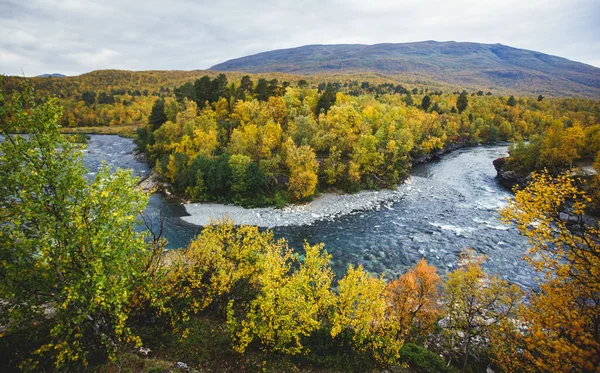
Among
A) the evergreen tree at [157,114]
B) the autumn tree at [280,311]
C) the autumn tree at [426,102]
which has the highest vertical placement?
the autumn tree at [426,102]

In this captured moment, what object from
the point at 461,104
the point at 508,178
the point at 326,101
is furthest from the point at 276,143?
the point at 461,104

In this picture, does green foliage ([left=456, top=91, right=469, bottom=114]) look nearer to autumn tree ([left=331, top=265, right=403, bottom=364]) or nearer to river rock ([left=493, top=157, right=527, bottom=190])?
river rock ([left=493, top=157, right=527, bottom=190])

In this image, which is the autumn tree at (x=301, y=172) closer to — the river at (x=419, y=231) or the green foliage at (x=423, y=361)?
the river at (x=419, y=231)

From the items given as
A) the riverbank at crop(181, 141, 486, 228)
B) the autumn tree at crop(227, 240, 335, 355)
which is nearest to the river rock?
the riverbank at crop(181, 141, 486, 228)

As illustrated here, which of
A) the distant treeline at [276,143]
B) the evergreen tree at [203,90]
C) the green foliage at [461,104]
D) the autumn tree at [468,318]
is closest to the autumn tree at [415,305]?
the autumn tree at [468,318]

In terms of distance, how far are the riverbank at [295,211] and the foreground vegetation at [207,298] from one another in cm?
2119

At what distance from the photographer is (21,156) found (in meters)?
9.35

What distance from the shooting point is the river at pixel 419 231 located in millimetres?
32500

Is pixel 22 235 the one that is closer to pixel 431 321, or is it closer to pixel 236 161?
pixel 431 321

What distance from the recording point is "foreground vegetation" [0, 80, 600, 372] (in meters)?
9.43

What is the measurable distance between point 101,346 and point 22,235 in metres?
7.09

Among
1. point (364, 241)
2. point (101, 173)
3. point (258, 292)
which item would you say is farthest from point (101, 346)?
point (364, 241)

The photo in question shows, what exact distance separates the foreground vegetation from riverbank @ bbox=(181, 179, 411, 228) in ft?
69.5

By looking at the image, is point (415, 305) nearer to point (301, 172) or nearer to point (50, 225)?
point (50, 225)
